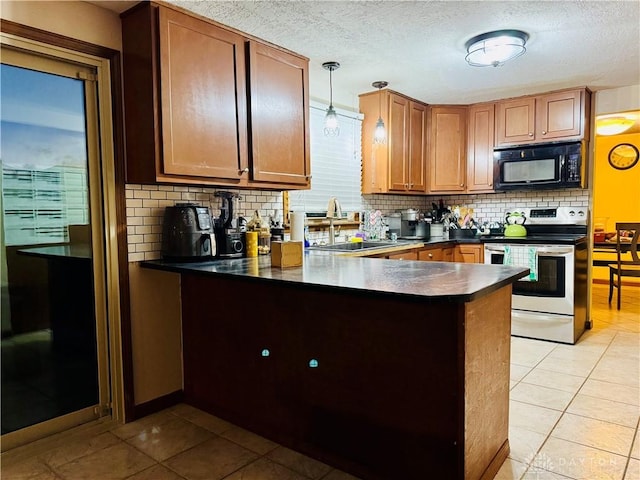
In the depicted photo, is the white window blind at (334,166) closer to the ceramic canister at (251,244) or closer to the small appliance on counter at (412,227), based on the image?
the small appliance on counter at (412,227)

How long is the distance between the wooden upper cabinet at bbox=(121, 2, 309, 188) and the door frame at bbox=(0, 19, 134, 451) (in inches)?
2.6

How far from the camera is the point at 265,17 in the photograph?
8.42ft

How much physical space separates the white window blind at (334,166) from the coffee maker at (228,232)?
2.84 ft

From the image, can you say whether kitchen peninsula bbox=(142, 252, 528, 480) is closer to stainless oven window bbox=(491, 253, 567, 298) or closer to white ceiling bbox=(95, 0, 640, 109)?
white ceiling bbox=(95, 0, 640, 109)

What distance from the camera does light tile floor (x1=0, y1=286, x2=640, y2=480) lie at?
200 cm

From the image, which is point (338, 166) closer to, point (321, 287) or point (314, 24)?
point (314, 24)

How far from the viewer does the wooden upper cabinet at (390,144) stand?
4262 mm

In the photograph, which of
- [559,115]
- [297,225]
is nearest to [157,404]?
[297,225]

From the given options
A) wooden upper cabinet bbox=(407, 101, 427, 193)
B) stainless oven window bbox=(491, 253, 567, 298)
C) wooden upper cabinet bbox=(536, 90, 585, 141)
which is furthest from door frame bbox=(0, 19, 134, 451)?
wooden upper cabinet bbox=(536, 90, 585, 141)

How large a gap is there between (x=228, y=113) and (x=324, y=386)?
166cm

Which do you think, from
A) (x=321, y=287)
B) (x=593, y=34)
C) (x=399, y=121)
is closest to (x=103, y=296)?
(x=321, y=287)

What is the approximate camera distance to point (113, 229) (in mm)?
2465

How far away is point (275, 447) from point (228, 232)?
4.16ft

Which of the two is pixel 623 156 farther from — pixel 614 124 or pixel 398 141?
pixel 398 141
